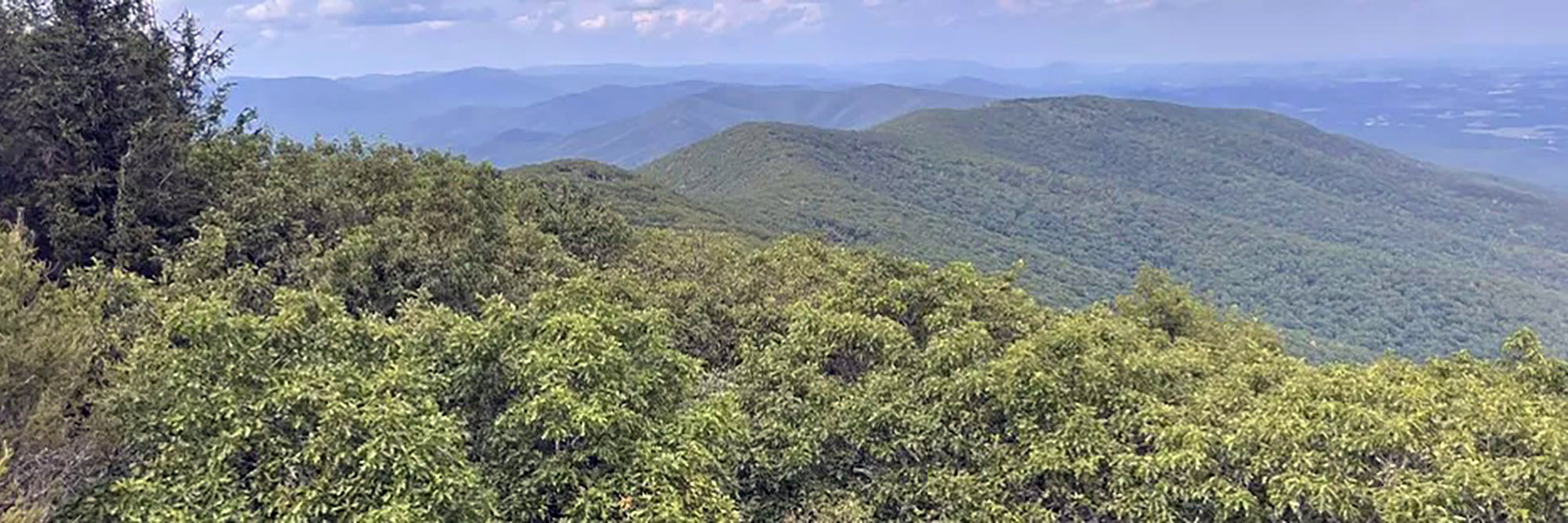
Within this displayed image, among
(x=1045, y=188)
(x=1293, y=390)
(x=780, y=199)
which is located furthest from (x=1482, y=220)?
(x=1293, y=390)

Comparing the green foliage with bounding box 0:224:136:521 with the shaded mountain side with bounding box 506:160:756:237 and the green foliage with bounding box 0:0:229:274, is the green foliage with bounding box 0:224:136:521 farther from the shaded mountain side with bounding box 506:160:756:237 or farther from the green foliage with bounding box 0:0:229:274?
the shaded mountain side with bounding box 506:160:756:237

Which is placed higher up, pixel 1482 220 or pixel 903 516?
pixel 903 516

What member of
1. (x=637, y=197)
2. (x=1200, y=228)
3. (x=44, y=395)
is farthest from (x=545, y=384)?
(x=1200, y=228)

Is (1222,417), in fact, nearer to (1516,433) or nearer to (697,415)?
(1516,433)

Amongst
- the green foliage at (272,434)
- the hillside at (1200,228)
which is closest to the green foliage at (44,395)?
the green foliage at (272,434)

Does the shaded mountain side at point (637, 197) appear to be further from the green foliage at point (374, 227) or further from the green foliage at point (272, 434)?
the green foliage at point (272, 434)
